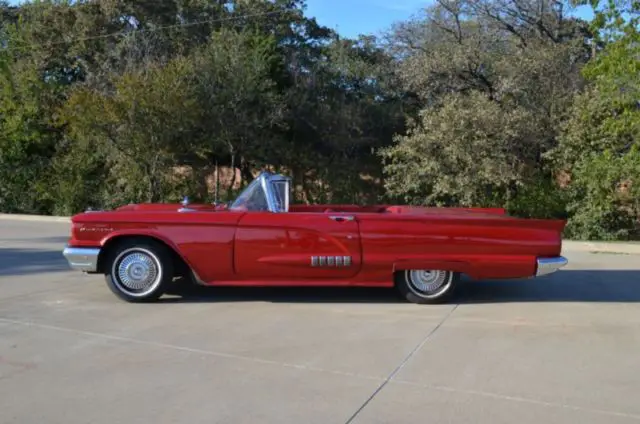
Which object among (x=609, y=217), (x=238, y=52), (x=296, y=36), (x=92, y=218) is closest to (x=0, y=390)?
(x=92, y=218)

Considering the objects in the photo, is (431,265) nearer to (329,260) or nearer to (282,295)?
(329,260)

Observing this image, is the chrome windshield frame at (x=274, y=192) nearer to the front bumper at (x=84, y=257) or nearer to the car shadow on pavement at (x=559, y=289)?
the front bumper at (x=84, y=257)

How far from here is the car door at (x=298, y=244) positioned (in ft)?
24.0

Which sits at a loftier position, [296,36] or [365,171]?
[296,36]

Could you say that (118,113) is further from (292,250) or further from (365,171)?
(292,250)

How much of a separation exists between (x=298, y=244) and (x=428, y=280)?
159cm

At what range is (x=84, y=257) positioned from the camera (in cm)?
738

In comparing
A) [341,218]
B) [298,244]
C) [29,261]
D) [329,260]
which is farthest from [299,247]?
[29,261]

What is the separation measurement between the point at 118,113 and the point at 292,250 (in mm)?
13545

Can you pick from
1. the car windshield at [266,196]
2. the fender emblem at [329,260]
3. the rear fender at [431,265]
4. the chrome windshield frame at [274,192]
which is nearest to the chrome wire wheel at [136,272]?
the car windshield at [266,196]

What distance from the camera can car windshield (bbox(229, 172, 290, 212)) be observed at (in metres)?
7.74

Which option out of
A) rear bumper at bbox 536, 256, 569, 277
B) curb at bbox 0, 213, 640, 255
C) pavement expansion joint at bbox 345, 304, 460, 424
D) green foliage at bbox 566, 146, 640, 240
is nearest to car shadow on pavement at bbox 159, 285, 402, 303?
pavement expansion joint at bbox 345, 304, 460, 424

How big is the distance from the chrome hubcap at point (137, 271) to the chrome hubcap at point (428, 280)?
116 inches

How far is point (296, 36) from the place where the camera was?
2480 cm
